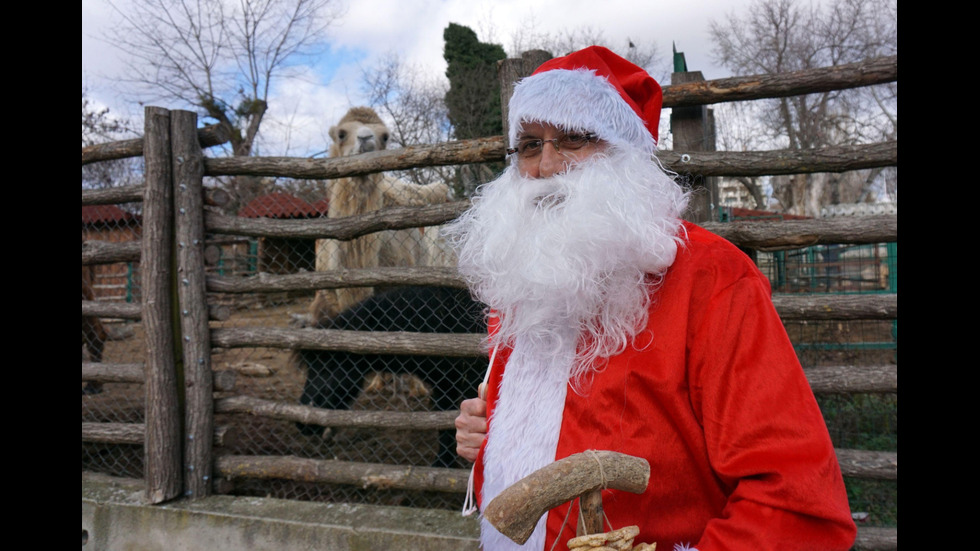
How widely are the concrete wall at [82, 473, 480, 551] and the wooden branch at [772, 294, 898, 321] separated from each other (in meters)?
2.02

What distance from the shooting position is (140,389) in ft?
22.3

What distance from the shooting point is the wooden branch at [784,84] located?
9.21 ft

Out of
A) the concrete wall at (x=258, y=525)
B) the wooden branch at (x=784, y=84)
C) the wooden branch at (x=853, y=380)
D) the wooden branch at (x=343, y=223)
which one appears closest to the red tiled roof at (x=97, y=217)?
the wooden branch at (x=343, y=223)

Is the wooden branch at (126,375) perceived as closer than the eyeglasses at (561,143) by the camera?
No

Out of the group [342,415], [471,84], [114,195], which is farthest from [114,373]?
[471,84]

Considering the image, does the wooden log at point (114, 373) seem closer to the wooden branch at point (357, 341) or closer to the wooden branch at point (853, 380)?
the wooden branch at point (357, 341)

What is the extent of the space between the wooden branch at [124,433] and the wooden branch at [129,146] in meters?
1.85

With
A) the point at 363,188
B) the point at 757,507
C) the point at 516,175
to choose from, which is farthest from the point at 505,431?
the point at 363,188

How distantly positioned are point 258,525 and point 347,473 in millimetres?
565

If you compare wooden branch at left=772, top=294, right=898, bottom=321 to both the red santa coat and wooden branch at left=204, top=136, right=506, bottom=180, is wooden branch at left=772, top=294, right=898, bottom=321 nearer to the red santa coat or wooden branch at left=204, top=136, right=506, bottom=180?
wooden branch at left=204, top=136, right=506, bottom=180

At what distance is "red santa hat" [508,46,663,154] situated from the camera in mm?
1601

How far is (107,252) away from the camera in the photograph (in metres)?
4.01
